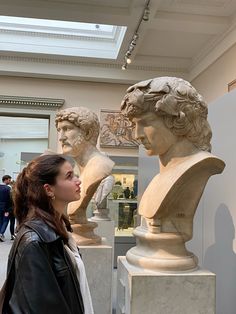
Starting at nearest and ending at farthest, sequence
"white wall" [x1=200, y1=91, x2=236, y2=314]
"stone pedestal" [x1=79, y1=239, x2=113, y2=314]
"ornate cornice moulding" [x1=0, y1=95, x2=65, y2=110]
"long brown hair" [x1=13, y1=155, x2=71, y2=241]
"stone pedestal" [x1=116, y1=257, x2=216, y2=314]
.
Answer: "long brown hair" [x1=13, y1=155, x2=71, y2=241] → "stone pedestal" [x1=116, y1=257, x2=216, y2=314] → "white wall" [x1=200, y1=91, x2=236, y2=314] → "stone pedestal" [x1=79, y1=239, x2=113, y2=314] → "ornate cornice moulding" [x1=0, y1=95, x2=65, y2=110]

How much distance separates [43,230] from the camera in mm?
1506

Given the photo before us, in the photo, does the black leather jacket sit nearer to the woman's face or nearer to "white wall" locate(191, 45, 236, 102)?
the woman's face

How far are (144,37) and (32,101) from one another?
10.6 feet

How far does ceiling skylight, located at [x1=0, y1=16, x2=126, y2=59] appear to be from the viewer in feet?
27.0

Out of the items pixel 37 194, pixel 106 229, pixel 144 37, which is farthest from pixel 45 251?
pixel 144 37

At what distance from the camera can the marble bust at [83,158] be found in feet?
11.3

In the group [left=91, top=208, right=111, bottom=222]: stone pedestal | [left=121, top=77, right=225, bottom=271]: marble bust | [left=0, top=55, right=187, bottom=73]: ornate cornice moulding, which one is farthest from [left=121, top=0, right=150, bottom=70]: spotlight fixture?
[left=121, top=77, right=225, bottom=271]: marble bust

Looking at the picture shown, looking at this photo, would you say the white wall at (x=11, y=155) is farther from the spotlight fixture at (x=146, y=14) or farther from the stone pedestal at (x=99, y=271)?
the stone pedestal at (x=99, y=271)

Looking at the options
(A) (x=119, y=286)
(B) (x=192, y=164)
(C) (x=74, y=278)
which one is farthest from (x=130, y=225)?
(C) (x=74, y=278)

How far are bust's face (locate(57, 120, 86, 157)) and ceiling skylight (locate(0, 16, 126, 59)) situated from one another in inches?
197

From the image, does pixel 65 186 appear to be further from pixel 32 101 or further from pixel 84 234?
pixel 32 101

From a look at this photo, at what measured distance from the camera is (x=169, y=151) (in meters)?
2.36

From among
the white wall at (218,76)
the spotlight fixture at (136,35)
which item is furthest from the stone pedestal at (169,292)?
the white wall at (218,76)

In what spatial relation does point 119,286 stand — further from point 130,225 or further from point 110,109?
point 110,109
